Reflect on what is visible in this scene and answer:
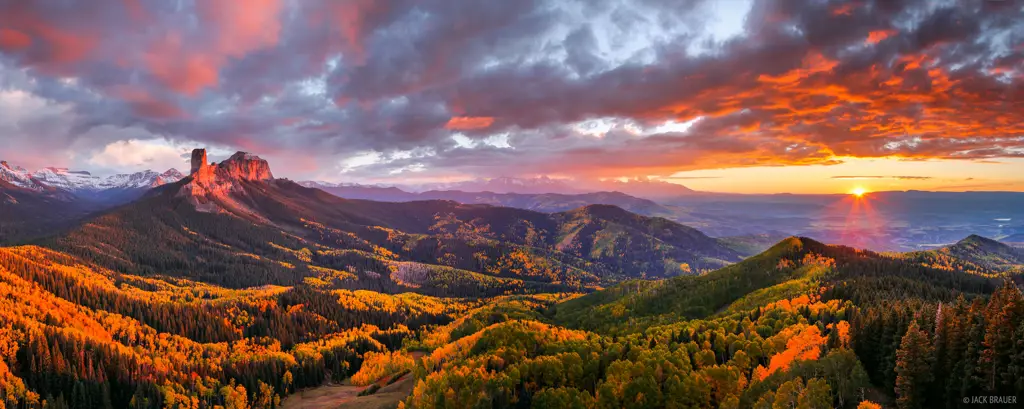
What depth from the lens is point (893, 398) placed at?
3620 inches

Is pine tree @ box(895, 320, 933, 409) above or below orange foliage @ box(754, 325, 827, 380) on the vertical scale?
above

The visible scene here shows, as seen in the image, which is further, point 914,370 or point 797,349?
point 797,349

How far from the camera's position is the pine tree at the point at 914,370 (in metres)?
79.9

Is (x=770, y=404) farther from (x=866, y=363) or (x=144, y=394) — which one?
(x=144, y=394)

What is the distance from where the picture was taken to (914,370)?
8019 centimetres

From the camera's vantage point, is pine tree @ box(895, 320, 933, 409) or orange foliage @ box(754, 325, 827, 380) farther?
orange foliage @ box(754, 325, 827, 380)

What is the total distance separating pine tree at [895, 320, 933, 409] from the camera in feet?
262

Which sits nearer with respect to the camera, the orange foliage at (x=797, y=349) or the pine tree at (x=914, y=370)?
the pine tree at (x=914, y=370)

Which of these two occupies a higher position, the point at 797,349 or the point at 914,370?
the point at 914,370

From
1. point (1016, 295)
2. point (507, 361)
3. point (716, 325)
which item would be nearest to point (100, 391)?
point (507, 361)

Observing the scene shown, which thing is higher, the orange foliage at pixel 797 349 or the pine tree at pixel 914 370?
the pine tree at pixel 914 370

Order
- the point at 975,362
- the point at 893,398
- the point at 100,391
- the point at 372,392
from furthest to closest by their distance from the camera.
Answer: the point at 372,392 → the point at 100,391 → the point at 893,398 → the point at 975,362

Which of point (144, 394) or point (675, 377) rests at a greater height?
point (675, 377)

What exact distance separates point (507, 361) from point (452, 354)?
41742 mm
